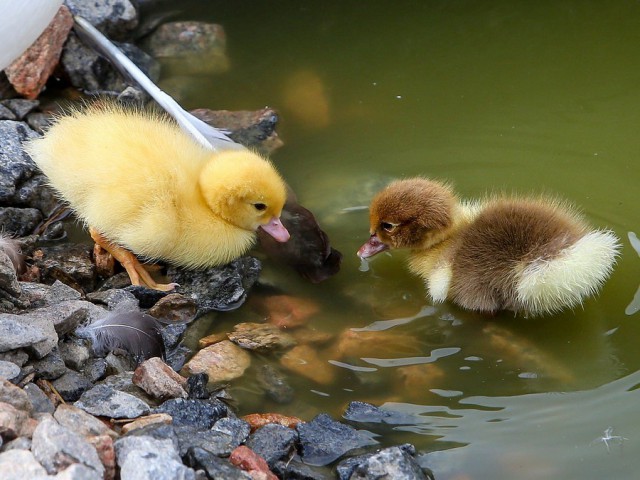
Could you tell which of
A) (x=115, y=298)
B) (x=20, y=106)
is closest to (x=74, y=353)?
(x=115, y=298)

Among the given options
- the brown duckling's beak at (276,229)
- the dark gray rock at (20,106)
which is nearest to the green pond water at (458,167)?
the brown duckling's beak at (276,229)

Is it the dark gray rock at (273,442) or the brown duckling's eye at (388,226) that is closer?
the dark gray rock at (273,442)

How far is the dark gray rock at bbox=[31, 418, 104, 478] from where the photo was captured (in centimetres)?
205

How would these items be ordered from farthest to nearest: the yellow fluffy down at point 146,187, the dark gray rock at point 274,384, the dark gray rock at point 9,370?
1. the yellow fluffy down at point 146,187
2. the dark gray rock at point 274,384
3. the dark gray rock at point 9,370

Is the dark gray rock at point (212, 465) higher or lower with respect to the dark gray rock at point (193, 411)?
lower

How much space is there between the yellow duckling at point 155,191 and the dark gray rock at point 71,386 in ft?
1.99

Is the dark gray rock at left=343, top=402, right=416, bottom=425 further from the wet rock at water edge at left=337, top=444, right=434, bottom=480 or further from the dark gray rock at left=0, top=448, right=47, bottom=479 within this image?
the dark gray rock at left=0, top=448, right=47, bottom=479

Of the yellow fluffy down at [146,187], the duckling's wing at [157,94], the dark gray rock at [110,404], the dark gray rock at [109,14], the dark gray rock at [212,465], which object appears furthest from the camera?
the dark gray rock at [109,14]

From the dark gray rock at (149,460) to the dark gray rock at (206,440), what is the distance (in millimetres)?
145

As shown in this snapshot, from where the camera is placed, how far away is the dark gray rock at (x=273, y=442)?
2.49 meters

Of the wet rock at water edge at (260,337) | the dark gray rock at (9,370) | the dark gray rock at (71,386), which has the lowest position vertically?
the dark gray rock at (9,370)

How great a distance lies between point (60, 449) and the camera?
205 centimetres

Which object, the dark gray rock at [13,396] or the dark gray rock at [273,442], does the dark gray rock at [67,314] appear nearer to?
the dark gray rock at [13,396]

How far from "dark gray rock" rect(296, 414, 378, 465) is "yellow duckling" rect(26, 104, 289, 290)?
82 centimetres
